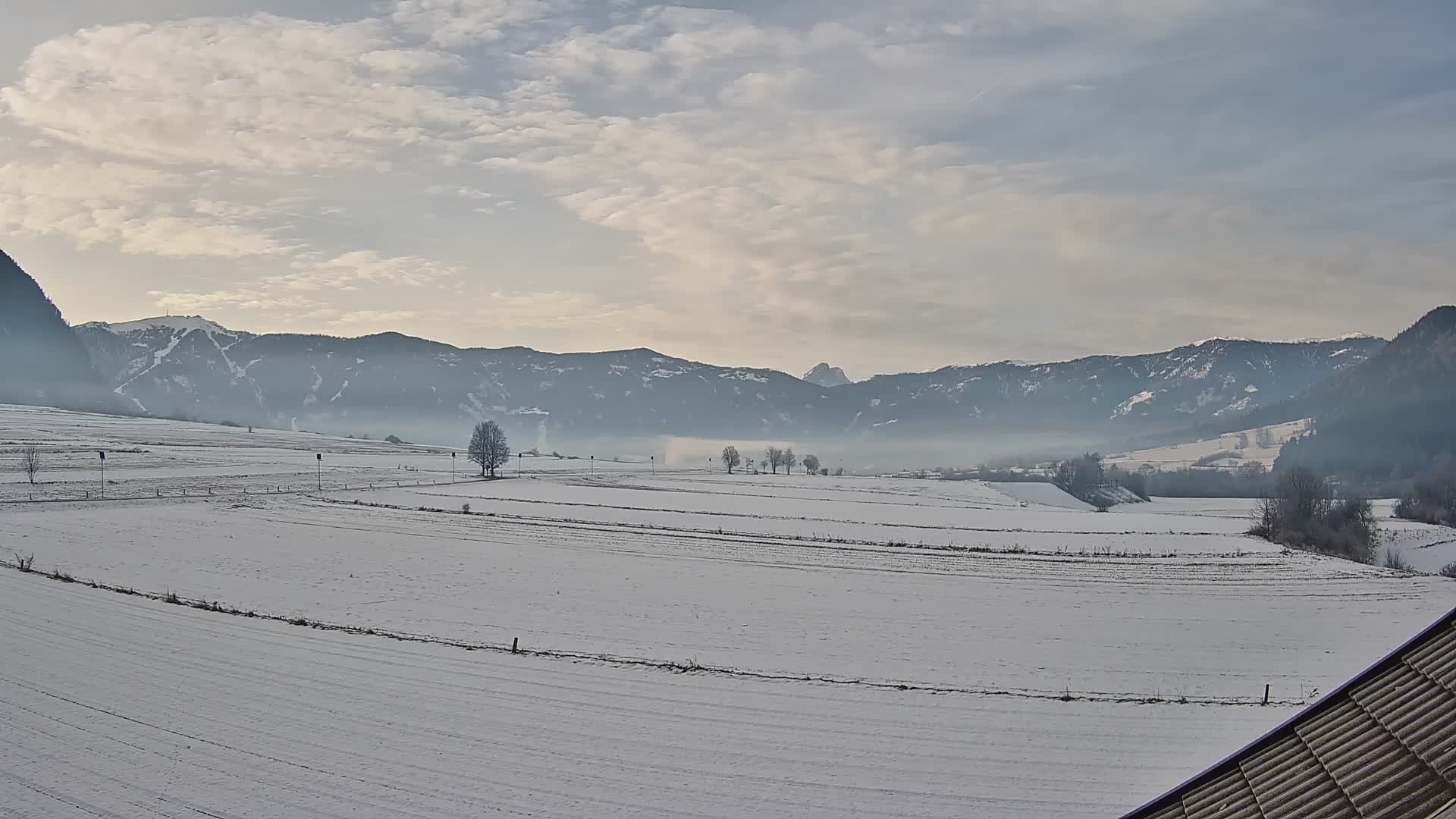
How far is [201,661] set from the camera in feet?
84.4

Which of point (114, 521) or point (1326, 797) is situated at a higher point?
point (1326, 797)

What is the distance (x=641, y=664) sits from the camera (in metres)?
26.8

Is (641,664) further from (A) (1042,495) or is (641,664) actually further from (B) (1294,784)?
(A) (1042,495)

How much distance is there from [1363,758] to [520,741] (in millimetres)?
16605

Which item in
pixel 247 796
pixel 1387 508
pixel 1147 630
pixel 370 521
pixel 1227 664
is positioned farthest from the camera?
pixel 1387 508

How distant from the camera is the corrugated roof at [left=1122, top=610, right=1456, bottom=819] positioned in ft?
21.0

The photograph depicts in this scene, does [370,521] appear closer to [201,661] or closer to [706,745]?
[201,661]

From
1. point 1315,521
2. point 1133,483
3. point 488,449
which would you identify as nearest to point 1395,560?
point 1315,521

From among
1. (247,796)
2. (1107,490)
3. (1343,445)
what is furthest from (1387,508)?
(247,796)

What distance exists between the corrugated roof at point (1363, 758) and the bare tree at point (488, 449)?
396 feet

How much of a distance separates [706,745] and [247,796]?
8978mm

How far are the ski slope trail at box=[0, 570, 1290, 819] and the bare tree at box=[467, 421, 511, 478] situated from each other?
96878 mm

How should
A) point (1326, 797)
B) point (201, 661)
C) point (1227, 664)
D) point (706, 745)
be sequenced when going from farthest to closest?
point (1227, 664) < point (201, 661) < point (706, 745) < point (1326, 797)

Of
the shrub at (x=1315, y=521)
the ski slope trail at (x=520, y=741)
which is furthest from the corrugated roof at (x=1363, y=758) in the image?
the shrub at (x=1315, y=521)
